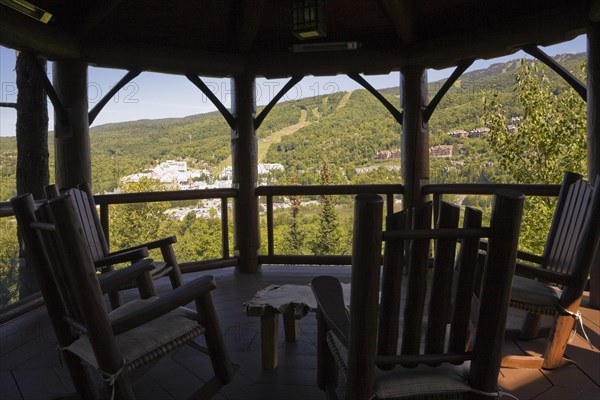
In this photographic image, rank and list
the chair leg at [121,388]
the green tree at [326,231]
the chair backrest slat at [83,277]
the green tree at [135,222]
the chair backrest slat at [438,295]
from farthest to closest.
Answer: the green tree at [135,222], the green tree at [326,231], the chair leg at [121,388], the chair backrest slat at [83,277], the chair backrest slat at [438,295]

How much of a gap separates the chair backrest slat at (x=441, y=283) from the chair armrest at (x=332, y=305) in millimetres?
265

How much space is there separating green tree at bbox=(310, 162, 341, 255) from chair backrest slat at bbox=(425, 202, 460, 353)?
15.6ft

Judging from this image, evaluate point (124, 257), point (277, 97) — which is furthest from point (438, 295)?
point (277, 97)

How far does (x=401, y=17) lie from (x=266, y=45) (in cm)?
138

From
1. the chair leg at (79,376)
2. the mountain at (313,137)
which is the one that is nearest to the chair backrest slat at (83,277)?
the chair leg at (79,376)

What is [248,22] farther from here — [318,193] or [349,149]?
[349,149]

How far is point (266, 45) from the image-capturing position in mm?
4703

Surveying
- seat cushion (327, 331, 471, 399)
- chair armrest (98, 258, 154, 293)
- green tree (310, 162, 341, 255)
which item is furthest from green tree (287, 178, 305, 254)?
seat cushion (327, 331, 471, 399)

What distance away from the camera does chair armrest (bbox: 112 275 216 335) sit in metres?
1.66

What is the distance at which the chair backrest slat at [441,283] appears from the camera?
134 cm

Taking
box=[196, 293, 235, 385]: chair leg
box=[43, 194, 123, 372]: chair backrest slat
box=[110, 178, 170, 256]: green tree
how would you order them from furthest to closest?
box=[110, 178, 170, 256]: green tree, box=[196, 293, 235, 385]: chair leg, box=[43, 194, 123, 372]: chair backrest slat

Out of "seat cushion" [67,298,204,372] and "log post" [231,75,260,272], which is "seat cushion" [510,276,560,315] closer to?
"seat cushion" [67,298,204,372]

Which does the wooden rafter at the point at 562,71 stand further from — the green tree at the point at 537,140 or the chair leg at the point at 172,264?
the green tree at the point at 537,140

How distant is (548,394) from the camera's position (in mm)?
2131
